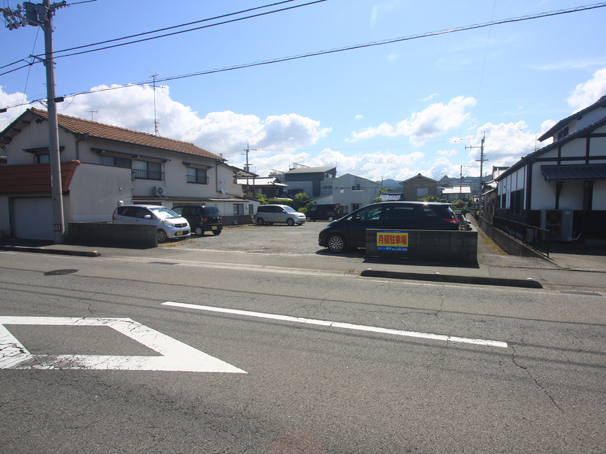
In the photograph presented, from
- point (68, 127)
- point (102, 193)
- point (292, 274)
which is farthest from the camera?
point (68, 127)

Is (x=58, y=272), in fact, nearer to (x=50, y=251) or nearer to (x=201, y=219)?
(x=50, y=251)

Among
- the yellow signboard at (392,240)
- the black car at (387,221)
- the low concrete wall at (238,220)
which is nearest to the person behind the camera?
the yellow signboard at (392,240)

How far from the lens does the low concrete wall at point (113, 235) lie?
14.0m

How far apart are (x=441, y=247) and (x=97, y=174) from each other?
15.4m

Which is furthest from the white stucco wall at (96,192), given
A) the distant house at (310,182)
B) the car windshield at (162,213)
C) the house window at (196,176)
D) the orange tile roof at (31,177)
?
the distant house at (310,182)

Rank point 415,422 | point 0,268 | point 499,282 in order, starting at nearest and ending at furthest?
point 415,422 → point 499,282 → point 0,268

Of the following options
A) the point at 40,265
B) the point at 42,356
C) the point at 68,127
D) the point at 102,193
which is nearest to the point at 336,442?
the point at 42,356

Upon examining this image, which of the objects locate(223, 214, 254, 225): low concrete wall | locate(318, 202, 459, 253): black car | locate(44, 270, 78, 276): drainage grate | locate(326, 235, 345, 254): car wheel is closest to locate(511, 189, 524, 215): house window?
locate(318, 202, 459, 253): black car

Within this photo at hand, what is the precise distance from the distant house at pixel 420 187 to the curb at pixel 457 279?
69135 millimetres

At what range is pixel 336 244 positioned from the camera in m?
12.0

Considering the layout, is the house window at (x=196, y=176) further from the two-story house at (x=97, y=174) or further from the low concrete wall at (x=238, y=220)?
the low concrete wall at (x=238, y=220)

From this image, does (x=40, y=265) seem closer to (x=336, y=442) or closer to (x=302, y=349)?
(x=302, y=349)

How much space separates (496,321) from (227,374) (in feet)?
12.9

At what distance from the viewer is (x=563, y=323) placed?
515 cm
